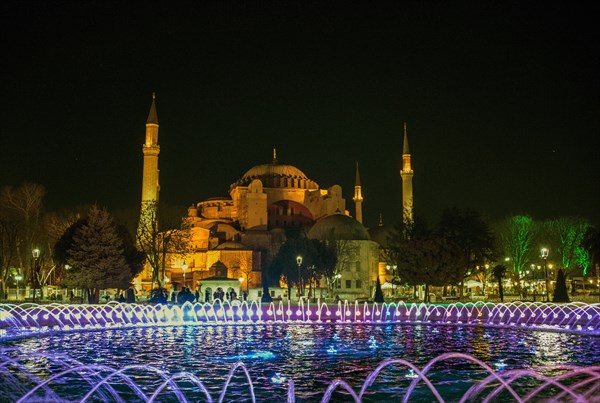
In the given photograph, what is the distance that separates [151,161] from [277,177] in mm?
25598

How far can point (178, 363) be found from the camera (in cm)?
1141

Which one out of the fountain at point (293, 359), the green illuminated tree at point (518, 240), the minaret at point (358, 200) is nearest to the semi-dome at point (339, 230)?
the green illuminated tree at point (518, 240)

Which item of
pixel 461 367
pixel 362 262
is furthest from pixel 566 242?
→ pixel 461 367

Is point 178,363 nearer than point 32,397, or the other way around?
point 32,397

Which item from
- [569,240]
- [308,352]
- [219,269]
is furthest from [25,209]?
[569,240]

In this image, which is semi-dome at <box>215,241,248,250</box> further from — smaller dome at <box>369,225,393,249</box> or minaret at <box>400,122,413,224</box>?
smaller dome at <box>369,225,393,249</box>

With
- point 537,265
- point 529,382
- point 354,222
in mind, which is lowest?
point 529,382

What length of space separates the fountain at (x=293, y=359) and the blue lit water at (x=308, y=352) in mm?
23

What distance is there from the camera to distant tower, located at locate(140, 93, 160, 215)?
46834 mm

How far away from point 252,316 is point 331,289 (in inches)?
876

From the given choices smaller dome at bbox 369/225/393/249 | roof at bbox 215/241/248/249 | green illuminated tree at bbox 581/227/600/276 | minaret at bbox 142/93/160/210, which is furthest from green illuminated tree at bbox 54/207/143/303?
smaller dome at bbox 369/225/393/249

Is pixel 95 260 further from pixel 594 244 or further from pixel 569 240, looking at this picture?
pixel 569 240

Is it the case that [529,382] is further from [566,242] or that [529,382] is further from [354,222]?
[354,222]

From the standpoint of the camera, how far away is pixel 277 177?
2840 inches
